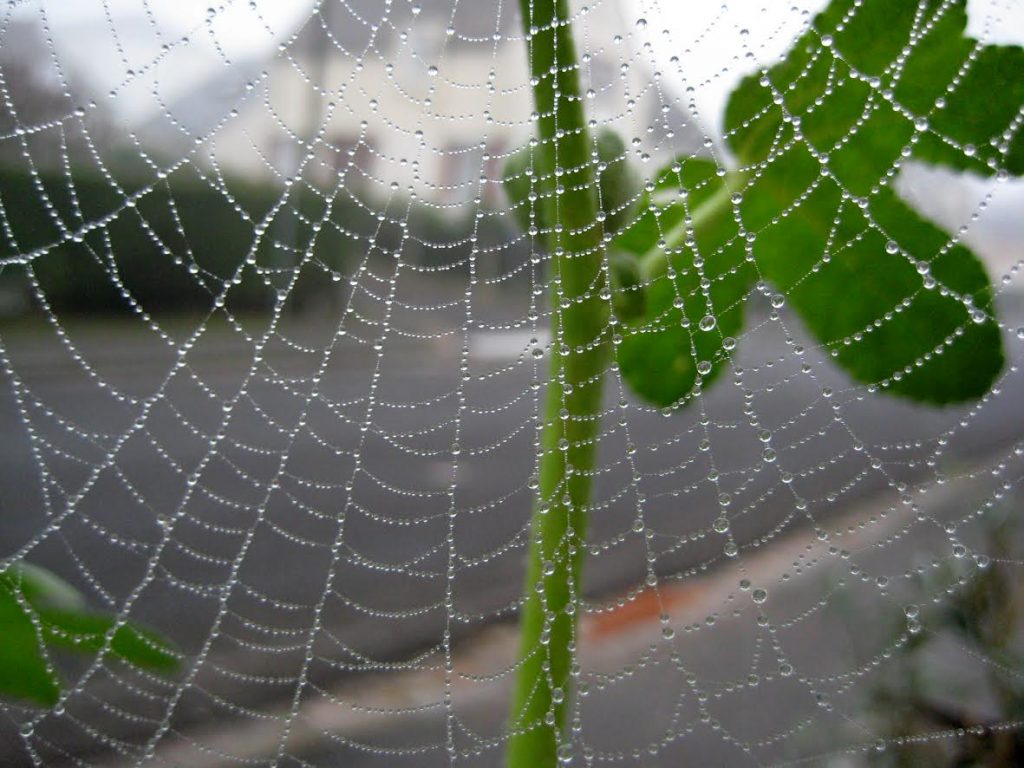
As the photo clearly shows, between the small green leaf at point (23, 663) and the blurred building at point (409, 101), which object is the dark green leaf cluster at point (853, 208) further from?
the small green leaf at point (23, 663)

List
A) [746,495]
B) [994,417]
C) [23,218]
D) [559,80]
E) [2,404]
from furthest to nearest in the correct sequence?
[994,417] → [746,495] → [2,404] → [23,218] → [559,80]

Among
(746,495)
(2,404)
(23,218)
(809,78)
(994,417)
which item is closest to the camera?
(809,78)

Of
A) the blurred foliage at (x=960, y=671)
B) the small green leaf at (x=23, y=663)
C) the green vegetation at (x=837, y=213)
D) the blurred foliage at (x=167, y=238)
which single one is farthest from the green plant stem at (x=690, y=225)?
the blurred foliage at (x=960, y=671)

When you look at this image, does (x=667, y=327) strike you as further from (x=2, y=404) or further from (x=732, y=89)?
(x=2, y=404)

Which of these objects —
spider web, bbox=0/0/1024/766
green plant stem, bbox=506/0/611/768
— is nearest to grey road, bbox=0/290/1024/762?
spider web, bbox=0/0/1024/766

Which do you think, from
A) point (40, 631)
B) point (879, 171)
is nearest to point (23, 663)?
point (40, 631)

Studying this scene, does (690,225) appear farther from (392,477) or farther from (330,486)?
(392,477)

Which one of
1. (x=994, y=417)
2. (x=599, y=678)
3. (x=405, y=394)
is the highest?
(x=599, y=678)

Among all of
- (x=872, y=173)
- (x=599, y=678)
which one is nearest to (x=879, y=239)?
(x=872, y=173)
